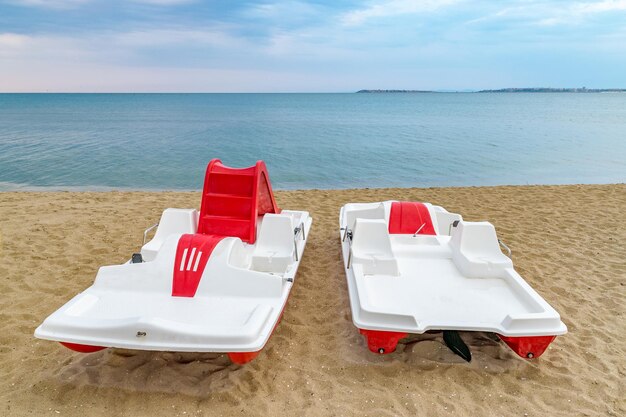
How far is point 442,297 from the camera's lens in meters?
4.27

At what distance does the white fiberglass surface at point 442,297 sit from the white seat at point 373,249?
10cm

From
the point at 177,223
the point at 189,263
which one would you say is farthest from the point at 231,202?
the point at 189,263

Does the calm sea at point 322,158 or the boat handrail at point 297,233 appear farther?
the calm sea at point 322,158

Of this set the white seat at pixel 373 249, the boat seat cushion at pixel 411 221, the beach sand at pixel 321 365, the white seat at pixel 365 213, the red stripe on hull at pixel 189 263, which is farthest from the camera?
the white seat at pixel 365 213

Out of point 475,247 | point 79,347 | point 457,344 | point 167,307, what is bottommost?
point 457,344

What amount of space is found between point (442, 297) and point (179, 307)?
2632 millimetres

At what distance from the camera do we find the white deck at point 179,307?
320cm

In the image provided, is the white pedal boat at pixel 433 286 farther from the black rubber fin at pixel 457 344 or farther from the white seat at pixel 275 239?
the white seat at pixel 275 239

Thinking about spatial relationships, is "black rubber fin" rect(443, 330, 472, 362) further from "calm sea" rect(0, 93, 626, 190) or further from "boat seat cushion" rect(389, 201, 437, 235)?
"calm sea" rect(0, 93, 626, 190)

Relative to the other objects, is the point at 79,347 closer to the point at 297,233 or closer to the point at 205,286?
the point at 205,286

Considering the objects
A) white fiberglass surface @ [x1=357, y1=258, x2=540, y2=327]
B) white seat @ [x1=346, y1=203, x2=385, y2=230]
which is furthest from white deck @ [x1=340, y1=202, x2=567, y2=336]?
white seat @ [x1=346, y1=203, x2=385, y2=230]

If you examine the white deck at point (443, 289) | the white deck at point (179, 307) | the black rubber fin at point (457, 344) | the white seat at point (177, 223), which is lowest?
the black rubber fin at point (457, 344)

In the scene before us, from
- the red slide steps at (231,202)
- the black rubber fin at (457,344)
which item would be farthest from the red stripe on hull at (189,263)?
the black rubber fin at (457,344)

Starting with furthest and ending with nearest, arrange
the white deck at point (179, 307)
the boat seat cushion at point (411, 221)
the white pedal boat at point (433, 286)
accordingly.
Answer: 1. the boat seat cushion at point (411, 221)
2. the white pedal boat at point (433, 286)
3. the white deck at point (179, 307)
